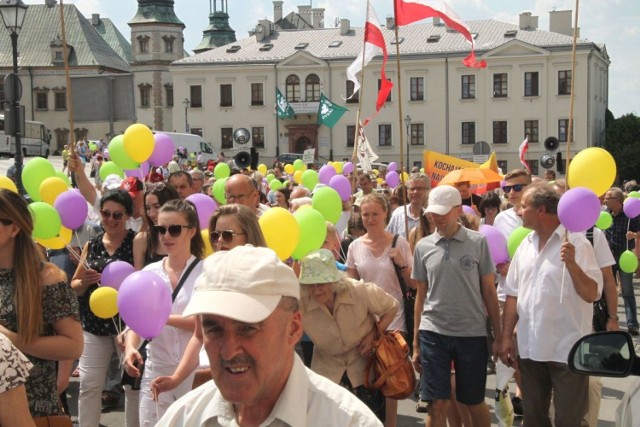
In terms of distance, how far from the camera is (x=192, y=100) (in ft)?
219

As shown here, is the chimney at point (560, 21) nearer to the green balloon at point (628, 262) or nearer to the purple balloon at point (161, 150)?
the green balloon at point (628, 262)

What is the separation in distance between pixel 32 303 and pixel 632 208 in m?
10.2

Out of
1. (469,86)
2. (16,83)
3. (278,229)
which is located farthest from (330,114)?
(469,86)

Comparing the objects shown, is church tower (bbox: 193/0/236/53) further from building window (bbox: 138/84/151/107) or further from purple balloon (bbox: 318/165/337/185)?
purple balloon (bbox: 318/165/337/185)

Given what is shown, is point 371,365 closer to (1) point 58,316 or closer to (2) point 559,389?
(2) point 559,389

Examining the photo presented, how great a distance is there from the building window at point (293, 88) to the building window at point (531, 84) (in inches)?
593

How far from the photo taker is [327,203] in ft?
28.6

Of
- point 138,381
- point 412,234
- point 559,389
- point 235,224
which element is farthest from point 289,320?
point 412,234

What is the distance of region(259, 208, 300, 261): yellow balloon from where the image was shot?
604 cm

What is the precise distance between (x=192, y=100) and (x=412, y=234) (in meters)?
60.0

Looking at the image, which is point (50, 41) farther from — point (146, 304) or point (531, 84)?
point (146, 304)

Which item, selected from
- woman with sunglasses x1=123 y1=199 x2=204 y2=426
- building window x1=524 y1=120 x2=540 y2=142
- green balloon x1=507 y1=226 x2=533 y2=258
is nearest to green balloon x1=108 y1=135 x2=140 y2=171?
green balloon x1=507 y1=226 x2=533 y2=258

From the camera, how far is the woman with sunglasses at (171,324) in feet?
16.1

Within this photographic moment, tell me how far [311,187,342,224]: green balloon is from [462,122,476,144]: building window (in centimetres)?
5448
